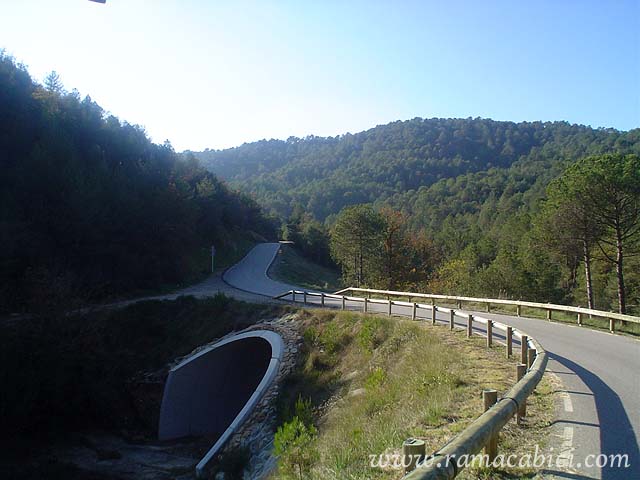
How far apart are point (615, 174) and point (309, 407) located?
66.7 ft

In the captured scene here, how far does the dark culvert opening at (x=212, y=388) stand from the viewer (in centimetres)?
2148

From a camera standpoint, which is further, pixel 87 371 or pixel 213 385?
pixel 213 385

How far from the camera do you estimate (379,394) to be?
1085 cm

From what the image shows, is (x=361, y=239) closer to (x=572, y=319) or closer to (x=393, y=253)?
(x=393, y=253)

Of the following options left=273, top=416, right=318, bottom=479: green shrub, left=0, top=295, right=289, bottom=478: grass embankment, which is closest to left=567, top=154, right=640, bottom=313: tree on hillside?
left=0, top=295, right=289, bottom=478: grass embankment

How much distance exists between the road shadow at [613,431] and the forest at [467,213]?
65.4 feet

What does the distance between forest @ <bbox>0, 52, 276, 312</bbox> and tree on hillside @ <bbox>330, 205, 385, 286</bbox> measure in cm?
1456

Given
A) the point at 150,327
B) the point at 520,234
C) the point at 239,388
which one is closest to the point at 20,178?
the point at 150,327

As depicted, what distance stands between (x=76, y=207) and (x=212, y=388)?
55.9 feet

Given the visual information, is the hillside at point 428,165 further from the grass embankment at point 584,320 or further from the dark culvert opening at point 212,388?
the dark culvert opening at point 212,388

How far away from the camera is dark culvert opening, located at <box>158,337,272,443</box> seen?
21.5 meters

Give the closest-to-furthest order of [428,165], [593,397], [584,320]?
[593,397]
[584,320]
[428,165]

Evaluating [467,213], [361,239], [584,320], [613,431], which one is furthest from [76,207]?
[467,213]

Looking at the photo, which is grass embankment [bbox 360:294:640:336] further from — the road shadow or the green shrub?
the green shrub
